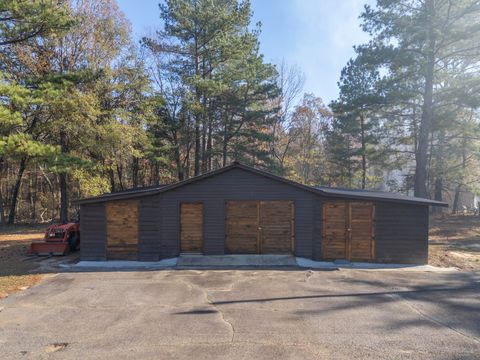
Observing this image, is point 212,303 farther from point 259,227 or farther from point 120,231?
point 120,231

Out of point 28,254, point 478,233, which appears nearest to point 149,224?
point 28,254

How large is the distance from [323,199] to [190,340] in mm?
7829

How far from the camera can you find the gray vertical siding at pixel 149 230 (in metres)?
12.3

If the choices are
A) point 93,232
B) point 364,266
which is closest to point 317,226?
point 364,266

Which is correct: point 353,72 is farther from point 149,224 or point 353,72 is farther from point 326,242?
point 149,224

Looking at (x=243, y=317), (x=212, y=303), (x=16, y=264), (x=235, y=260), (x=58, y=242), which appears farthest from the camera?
(x=58, y=242)

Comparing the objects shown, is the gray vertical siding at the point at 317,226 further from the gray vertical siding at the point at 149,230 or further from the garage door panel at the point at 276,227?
the gray vertical siding at the point at 149,230

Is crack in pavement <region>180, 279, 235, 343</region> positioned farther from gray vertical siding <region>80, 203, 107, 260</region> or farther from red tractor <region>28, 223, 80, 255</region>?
red tractor <region>28, 223, 80, 255</region>

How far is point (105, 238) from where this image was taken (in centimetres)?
1226

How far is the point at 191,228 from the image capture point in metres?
12.5

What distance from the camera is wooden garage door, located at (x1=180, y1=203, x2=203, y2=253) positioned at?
12.5 metres

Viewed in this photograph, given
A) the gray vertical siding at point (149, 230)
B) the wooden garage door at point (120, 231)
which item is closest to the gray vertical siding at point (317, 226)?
Result: the gray vertical siding at point (149, 230)

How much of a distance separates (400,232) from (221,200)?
623 cm

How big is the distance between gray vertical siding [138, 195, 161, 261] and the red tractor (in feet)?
10.1
